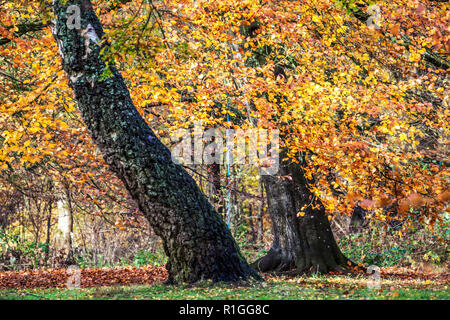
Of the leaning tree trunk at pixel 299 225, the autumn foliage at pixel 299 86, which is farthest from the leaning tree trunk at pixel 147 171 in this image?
the leaning tree trunk at pixel 299 225

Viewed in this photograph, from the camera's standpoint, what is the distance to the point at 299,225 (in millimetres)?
9898

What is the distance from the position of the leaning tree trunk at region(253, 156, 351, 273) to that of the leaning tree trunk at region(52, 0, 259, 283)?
12.7ft

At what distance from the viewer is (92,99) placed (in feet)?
19.7

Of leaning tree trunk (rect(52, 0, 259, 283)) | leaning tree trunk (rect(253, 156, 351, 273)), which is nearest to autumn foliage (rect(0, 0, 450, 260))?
leaning tree trunk (rect(253, 156, 351, 273))

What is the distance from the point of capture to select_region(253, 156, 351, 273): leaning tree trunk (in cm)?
973

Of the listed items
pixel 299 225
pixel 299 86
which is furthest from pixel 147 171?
pixel 299 225

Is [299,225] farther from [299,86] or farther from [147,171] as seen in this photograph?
[147,171]

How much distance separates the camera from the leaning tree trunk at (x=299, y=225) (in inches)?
383

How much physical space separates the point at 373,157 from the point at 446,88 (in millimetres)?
3289

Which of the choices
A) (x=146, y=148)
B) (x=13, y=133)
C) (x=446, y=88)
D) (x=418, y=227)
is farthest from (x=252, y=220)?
(x=146, y=148)

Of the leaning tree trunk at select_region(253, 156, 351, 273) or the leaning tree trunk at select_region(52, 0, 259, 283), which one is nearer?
the leaning tree trunk at select_region(52, 0, 259, 283)

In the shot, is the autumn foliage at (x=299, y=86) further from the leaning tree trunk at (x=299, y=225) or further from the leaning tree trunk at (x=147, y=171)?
the leaning tree trunk at (x=147, y=171)

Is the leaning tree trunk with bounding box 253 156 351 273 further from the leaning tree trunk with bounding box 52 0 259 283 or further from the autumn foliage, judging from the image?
the leaning tree trunk with bounding box 52 0 259 283
